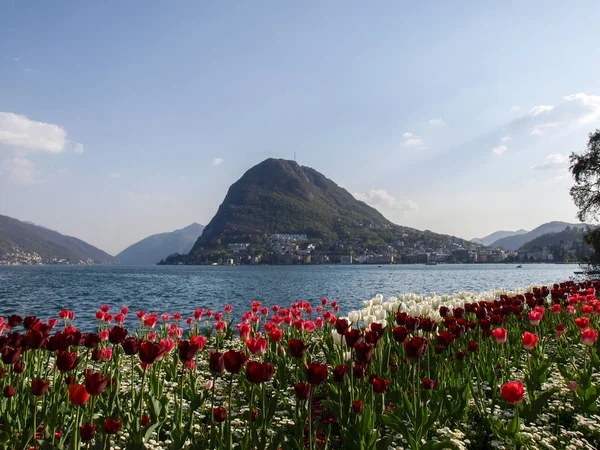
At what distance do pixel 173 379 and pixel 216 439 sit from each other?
371 centimetres

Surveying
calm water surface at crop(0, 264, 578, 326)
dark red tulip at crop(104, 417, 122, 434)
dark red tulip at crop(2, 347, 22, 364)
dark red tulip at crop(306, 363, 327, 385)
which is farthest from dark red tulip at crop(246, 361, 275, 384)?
calm water surface at crop(0, 264, 578, 326)

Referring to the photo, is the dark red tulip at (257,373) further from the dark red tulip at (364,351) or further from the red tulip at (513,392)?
the red tulip at (513,392)

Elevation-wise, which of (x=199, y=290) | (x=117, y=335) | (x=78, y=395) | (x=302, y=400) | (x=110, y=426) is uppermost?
(x=117, y=335)

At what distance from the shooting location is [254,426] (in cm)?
360

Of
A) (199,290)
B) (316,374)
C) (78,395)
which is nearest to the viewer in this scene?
(78,395)

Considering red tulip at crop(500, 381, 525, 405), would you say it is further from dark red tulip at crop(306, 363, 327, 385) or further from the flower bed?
dark red tulip at crop(306, 363, 327, 385)

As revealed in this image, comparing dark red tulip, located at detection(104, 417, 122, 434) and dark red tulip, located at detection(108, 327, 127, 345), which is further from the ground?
dark red tulip, located at detection(108, 327, 127, 345)

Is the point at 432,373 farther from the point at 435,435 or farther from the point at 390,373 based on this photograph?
the point at 435,435

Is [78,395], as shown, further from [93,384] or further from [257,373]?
[257,373]

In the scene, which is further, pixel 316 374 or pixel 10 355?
pixel 10 355

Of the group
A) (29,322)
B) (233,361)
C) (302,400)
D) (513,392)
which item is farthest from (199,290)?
(513,392)

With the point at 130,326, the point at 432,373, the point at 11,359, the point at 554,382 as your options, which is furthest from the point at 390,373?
the point at 130,326

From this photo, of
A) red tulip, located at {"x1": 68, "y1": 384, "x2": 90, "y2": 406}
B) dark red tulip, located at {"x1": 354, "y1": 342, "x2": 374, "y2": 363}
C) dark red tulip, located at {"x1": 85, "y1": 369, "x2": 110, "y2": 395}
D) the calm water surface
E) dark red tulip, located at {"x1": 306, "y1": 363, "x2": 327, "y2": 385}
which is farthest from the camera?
the calm water surface

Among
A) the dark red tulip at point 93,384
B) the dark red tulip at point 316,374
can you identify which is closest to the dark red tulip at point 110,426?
the dark red tulip at point 93,384
